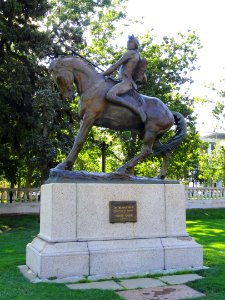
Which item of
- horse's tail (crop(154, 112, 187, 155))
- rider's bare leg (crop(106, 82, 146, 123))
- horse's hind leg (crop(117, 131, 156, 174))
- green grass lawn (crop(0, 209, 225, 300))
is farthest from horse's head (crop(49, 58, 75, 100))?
green grass lawn (crop(0, 209, 225, 300))

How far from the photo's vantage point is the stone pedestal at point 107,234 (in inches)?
305

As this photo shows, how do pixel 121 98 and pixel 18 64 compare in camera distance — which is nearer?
pixel 121 98

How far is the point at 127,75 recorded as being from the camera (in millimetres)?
9047

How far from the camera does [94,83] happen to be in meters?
8.86

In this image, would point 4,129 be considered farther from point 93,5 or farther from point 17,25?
point 93,5

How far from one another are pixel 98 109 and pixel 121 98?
585 mm

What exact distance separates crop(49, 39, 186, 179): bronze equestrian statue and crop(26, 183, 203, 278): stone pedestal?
0.76 meters

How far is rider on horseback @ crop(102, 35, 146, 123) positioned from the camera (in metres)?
8.74

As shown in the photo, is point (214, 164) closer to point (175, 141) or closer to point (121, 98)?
point (175, 141)

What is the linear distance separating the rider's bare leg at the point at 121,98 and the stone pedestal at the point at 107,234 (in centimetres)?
172

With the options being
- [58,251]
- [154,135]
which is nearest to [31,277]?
[58,251]

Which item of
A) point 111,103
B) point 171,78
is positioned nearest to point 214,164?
point 171,78

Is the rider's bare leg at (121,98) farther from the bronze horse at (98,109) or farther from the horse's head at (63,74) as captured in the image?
→ the horse's head at (63,74)

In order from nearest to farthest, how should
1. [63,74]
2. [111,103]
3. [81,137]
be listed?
[63,74]
[81,137]
[111,103]
